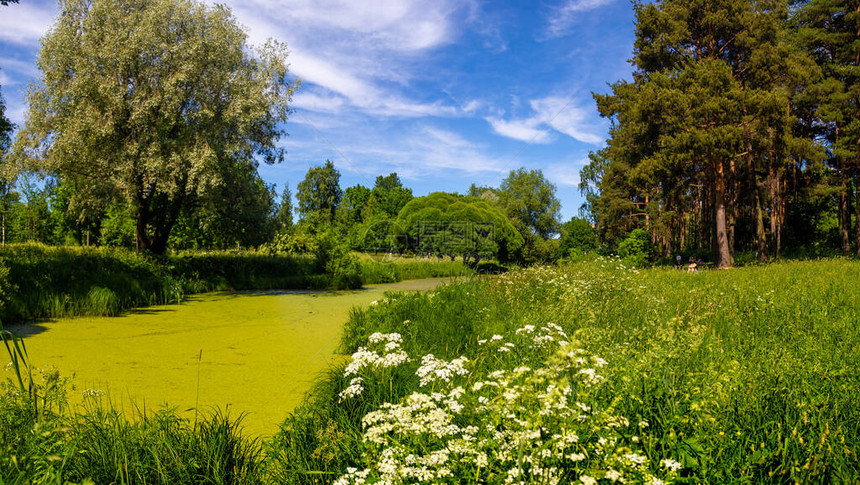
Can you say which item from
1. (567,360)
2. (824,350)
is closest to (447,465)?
(567,360)

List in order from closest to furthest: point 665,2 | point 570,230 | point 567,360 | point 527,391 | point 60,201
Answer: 1. point 527,391
2. point 567,360
3. point 665,2
4. point 60,201
5. point 570,230

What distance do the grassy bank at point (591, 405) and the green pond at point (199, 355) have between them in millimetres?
906

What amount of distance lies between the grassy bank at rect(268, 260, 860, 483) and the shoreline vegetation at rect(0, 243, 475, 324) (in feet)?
20.0

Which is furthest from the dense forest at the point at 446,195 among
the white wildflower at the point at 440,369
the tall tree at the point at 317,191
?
the tall tree at the point at 317,191

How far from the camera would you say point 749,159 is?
19.3 m

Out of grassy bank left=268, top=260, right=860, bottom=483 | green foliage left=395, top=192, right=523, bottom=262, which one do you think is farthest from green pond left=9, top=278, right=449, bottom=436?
green foliage left=395, top=192, right=523, bottom=262

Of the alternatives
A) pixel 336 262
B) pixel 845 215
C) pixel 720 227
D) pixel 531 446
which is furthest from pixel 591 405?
pixel 845 215

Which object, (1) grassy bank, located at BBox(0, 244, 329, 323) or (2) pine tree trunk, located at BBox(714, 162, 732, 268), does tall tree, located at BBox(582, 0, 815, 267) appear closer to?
(2) pine tree trunk, located at BBox(714, 162, 732, 268)

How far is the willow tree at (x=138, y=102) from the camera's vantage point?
478 inches

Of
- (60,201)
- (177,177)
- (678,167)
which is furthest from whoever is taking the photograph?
(60,201)

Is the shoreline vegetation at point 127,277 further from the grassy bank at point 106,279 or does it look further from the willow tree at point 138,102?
the willow tree at point 138,102

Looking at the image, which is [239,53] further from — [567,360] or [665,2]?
[665,2]

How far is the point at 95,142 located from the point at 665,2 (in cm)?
2392

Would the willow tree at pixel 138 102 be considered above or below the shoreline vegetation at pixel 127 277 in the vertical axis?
above
